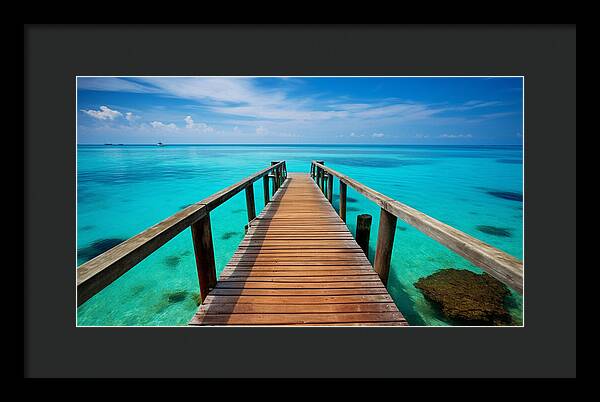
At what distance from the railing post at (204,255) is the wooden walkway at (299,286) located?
10cm

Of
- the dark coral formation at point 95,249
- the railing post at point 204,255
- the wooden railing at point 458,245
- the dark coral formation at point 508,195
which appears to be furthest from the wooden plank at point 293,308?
the dark coral formation at point 508,195

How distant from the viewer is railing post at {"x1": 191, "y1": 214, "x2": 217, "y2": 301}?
2.28m

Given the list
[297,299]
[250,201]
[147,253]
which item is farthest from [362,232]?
[147,253]

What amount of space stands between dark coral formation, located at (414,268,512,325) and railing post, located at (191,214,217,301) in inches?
167

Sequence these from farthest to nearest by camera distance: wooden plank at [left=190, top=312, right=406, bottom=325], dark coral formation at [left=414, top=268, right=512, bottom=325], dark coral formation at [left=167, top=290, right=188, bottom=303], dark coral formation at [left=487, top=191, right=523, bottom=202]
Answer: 1. dark coral formation at [left=487, top=191, right=523, bottom=202]
2. dark coral formation at [left=167, top=290, right=188, bottom=303]
3. dark coral formation at [left=414, top=268, right=512, bottom=325]
4. wooden plank at [left=190, top=312, right=406, bottom=325]

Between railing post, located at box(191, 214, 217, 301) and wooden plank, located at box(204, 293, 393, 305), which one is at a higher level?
railing post, located at box(191, 214, 217, 301)

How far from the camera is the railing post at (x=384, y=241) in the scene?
2.51m

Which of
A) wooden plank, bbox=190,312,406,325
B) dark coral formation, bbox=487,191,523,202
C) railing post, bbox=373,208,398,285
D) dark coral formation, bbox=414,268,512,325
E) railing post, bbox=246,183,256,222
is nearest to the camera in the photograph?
wooden plank, bbox=190,312,406,325

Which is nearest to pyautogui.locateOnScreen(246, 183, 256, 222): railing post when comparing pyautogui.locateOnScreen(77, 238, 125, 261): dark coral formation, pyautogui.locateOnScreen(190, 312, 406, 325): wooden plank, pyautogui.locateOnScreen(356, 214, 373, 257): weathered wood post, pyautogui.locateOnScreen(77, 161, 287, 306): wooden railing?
pyautogui.locateOnScreen(77, 161, 287, 306): wooden railing

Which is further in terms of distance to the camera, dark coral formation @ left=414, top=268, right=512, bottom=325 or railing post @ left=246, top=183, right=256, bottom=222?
railing post @ left=246, top=183, right=256, bottom=222

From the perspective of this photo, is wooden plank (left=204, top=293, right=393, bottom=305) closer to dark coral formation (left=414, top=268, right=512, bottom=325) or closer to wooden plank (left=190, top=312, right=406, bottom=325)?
wooden plank (left=190, top=312, right=406, bottom=325)
